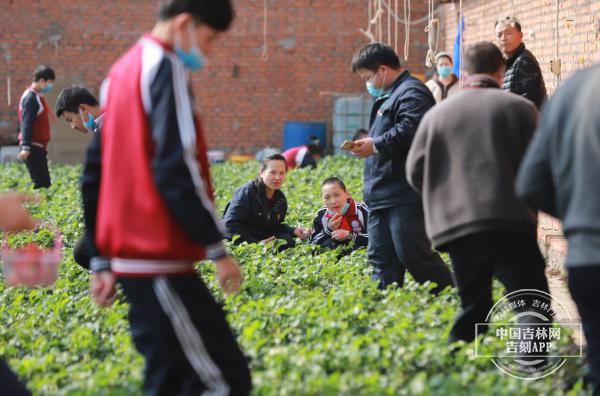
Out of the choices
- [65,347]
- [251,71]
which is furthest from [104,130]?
[251,71]

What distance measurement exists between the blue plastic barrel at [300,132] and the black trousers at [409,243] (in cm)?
1271

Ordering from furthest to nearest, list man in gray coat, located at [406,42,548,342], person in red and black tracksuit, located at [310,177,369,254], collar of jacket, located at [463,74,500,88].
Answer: person in red and black tracksuit, located at [310,177,369,254] → collar of jacket, located at [463,74,500,88] → man in gray coat, located at [406,42,548,342]

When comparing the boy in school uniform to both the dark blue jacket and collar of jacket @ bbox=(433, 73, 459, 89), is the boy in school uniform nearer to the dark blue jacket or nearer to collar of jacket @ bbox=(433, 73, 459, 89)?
the dark blue jacket

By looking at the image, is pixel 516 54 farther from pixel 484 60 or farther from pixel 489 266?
pixel 489 266

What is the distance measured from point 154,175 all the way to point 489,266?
6.18 ft

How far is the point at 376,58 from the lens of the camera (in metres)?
5.93

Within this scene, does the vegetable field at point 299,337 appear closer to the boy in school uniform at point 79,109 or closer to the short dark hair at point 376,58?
the boy in school uniform at point 79,109

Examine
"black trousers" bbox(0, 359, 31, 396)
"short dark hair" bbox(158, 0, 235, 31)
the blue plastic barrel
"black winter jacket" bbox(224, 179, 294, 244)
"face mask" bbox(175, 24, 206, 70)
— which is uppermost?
"short dark hair" bbox(158, 0, 235, 31)

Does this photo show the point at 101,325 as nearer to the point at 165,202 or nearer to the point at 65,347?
the point at 65,347

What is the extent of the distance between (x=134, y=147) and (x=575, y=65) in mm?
6854

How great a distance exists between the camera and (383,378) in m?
4.03

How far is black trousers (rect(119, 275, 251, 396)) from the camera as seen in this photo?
3324mm

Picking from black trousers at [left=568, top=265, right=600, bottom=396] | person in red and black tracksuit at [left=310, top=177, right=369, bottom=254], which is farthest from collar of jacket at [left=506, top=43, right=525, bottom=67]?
black trousers at [left=568, top=265, right=600, bottom=396]

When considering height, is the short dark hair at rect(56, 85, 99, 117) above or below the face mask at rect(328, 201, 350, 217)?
above
